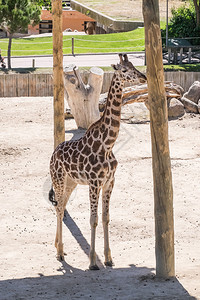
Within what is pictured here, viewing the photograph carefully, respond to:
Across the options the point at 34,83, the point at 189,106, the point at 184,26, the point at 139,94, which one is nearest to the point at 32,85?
the point at 34,83

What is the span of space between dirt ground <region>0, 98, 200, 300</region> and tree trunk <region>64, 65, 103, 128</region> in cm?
76

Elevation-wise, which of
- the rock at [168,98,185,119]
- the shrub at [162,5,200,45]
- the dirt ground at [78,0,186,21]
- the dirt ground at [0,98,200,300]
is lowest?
the dirt ground at [0,98,200,300]

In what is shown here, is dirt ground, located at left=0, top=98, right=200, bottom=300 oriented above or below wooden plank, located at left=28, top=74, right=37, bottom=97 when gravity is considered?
below

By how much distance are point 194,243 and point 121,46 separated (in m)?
24.1

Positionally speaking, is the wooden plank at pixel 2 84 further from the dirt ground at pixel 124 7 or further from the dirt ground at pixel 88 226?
the dirt ground at pixel 124 7

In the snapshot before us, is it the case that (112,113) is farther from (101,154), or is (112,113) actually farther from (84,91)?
(84,91)

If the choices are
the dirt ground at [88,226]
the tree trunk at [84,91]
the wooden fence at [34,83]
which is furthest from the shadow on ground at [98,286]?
the wooden fence at [34,83]

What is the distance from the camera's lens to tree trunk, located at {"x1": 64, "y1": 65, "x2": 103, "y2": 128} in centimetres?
1797

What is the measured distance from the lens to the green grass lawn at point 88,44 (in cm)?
3241

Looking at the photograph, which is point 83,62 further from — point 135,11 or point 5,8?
point 135,11

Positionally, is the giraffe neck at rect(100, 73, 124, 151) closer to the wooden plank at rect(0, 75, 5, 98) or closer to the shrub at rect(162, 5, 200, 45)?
the wooden plank at rect(0, 75, 5, 98)

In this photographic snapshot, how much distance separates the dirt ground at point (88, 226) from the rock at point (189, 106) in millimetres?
1743

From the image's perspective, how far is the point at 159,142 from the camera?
818 centimetres

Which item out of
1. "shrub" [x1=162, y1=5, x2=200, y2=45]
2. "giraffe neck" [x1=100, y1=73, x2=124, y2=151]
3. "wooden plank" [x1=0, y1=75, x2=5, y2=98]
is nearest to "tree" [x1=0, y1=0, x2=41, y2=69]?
"wooden plank" [x1=0, y1=75, x2=5, y2=98]
